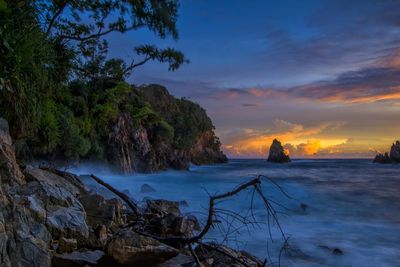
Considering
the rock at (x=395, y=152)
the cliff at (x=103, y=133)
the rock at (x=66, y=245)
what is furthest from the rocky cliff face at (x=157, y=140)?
the rock at (x=395, y=152)

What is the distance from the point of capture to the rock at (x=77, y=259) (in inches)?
148

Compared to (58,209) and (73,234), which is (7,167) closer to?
(58,209)

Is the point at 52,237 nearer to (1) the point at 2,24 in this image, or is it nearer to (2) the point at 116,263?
(2) the point at 116,263

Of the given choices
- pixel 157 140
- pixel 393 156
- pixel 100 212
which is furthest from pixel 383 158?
pixel 100 212

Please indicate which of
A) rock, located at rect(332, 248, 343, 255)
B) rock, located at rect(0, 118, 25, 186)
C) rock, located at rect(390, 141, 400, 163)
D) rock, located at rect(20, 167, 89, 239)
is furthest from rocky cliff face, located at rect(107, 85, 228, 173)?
rock, located at rect(390, 141, 400, 163)

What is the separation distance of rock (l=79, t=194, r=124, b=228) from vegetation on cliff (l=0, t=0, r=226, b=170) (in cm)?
198

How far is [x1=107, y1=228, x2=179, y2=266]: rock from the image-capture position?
3967mm

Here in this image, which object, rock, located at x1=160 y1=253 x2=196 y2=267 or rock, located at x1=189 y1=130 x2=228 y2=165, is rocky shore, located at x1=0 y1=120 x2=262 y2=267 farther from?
rock, located at x1=189 y1=130 x2=228 y2=165

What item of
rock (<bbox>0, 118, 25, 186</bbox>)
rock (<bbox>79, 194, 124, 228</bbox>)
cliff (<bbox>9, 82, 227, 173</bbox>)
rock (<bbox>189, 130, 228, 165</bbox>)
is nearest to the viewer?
rock (<bbox>0, 118, 25, 186</bbox>)

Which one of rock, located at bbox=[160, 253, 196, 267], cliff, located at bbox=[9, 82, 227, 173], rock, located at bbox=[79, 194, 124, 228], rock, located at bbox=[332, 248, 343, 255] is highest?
cliff, located at bbox=[9, 82, 227, 173]

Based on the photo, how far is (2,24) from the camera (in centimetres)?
541

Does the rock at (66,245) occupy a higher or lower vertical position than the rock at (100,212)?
lower

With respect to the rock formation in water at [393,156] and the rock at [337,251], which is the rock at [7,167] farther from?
the rock formation in water at [393,156]

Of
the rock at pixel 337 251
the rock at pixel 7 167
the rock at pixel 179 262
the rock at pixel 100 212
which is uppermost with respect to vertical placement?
the rock at pixel 7 167
